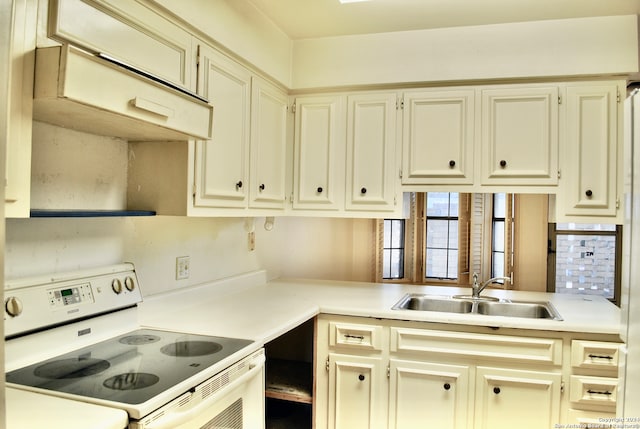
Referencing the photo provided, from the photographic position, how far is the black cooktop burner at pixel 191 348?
1.48 meters

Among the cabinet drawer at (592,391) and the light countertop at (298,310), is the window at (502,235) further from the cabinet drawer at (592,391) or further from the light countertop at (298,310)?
the cabinet drawer at (592,391)

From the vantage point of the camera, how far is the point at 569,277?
10.7 ft

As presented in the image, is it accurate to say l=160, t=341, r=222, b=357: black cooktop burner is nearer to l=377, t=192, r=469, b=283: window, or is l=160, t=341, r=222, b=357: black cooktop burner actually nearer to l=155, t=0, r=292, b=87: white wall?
l=155, t=0, r=292, b=87: white wall

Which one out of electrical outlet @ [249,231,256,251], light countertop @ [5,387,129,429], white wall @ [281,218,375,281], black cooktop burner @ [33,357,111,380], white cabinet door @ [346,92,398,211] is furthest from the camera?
white wall @ [281,218,375,281]

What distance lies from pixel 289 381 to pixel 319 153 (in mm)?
1301

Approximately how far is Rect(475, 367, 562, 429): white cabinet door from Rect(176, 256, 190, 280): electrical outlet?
141cm

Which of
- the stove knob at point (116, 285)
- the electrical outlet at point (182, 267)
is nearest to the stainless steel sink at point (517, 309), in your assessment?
the electrical outlet at point (182, 267)

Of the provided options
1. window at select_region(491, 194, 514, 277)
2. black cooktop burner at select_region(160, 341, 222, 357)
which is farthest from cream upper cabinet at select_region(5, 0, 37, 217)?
window at select_region(491, 194, 514, 277)

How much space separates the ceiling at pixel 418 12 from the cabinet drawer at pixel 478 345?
5.08 feet

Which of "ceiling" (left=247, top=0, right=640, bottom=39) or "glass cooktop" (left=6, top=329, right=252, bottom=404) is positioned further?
"ceiling" (left=247, top=0, right=640, bottom=39)

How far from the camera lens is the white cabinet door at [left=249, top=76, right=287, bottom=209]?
2.27 metres

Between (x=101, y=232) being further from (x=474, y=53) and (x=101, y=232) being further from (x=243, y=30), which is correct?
(x=474, y=53)

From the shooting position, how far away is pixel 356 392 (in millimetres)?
2240

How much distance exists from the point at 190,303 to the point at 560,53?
2.21 metres
